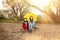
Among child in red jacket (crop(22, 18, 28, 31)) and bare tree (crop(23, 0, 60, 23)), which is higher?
bare tree (crop(23, 0, 60, 23))

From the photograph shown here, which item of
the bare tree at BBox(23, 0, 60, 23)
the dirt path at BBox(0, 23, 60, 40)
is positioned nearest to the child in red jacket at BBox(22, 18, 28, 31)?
the dirt path at BBox(0, 23, 60, 40)

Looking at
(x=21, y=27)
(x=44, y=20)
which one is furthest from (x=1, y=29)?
(x=44, y=20)

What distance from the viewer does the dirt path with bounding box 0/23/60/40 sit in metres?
1.62

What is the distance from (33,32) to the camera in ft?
5.45

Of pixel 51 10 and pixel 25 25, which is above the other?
pixel 51 10

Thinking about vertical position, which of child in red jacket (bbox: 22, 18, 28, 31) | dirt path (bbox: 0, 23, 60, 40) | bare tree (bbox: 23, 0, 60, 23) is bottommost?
Result: dirt path (bbox: 0, 23, 60, 40)

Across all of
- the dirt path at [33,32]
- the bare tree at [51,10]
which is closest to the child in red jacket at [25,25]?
the dirt path at [33,32]

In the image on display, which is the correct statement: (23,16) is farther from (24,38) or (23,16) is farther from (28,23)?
(24,38)

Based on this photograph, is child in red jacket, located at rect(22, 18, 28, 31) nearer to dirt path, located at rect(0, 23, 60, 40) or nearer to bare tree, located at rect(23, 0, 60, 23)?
dirt path, located at rect(0, 23, 60, 40)

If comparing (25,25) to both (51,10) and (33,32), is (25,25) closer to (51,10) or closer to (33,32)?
(33,32)

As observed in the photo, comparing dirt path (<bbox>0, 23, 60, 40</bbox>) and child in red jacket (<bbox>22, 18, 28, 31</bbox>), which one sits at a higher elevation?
child in red jacket (<bbox>22, 18, 28, 31</bbox>)

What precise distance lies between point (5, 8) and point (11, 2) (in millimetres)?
82

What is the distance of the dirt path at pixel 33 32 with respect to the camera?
1.62 metres

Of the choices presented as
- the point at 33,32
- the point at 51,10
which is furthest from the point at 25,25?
the point at 51,10
